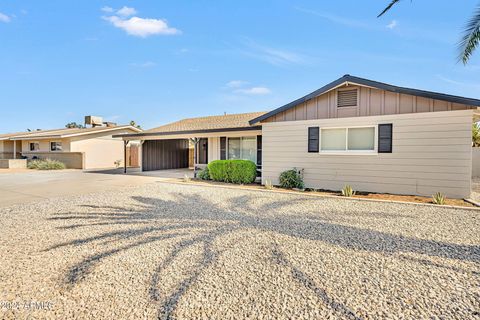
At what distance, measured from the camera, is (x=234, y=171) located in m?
11.3

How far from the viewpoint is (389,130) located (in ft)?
26.9

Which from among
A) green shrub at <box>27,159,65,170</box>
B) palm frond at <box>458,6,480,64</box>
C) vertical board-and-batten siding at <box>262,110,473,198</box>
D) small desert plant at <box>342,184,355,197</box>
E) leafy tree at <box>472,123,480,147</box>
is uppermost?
palm frond at <box>458,6,480,64</box>

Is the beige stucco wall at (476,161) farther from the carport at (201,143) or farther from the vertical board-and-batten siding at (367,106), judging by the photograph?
the carport at (201,143)

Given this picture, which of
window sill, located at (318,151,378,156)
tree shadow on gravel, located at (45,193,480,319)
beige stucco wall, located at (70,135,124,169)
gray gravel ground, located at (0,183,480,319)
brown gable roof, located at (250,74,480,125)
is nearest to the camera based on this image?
gray gravel ground, located at (0,183,480,319)

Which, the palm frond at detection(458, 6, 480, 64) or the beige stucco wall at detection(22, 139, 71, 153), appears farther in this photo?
the beige stucco wall at detection(22, 139, 71, 153)

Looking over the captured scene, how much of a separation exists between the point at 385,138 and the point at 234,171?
6.04 metres

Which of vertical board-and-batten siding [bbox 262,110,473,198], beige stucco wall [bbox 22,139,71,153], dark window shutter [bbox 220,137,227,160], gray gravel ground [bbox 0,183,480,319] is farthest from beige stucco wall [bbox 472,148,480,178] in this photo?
beige stucco wall [bbox 22,139,71,153]

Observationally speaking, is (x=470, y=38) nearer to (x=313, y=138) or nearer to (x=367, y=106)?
(x=367, y=106)

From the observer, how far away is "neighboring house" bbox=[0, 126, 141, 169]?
67.4ft

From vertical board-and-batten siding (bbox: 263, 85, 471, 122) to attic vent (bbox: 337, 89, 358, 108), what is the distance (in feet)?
0.34

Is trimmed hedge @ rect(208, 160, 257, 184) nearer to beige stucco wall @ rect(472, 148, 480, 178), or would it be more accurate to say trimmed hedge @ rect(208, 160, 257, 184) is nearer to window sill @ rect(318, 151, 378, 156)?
window sill @ rect(318, 151, 378, 156)

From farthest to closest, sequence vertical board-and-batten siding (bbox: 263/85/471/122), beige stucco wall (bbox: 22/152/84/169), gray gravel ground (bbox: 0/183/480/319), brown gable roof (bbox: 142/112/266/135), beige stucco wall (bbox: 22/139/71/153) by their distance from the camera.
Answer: beige stucco wall (bbox: 22/139/71/153) < beige stucco wall (bbox: 22/152/84/169) < brown gable roof (bbox: 142/112/266/135) < vertical board-and-batten siding (bbox: 263/85/471/122) < gray gravel ground (bbox: 0/183/480/319)

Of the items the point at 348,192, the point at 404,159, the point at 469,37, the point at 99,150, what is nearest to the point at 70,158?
the point at 99,150

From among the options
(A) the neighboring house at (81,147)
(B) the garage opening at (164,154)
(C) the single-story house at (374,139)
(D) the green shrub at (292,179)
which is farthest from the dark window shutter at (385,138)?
(A) the neighboring house at (81,147)
